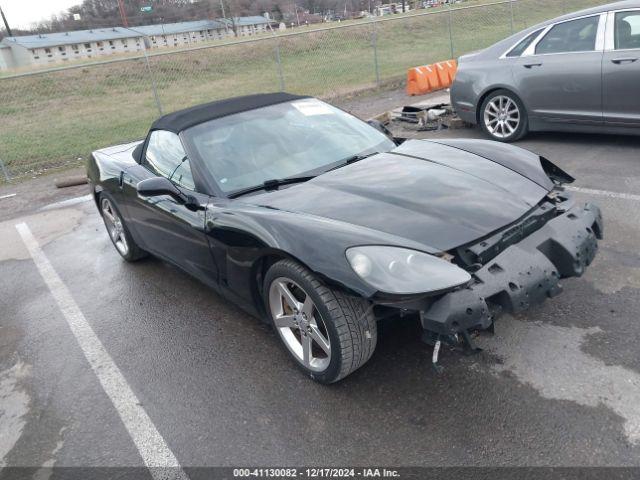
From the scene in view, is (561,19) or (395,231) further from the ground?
(561,19)

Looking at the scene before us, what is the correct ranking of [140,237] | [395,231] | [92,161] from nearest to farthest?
[395,231] < [140,237] < [92,161]

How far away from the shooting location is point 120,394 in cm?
309

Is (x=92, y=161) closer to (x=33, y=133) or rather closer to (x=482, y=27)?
(x=33, y=133)

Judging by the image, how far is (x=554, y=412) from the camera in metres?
2.44

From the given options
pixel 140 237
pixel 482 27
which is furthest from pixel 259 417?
pixel 482 27

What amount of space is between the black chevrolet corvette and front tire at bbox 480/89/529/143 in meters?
3.30

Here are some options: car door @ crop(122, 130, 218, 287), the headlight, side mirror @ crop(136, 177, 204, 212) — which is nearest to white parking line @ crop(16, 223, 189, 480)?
car door @ crop(122, 130, 218, 287)

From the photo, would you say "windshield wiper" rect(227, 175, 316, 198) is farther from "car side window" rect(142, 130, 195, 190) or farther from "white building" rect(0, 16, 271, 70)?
"white building" rect(0, 16, 271, 70)

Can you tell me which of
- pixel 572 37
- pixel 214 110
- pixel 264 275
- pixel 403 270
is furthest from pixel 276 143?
pixel 572 37

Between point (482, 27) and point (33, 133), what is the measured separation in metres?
15.8

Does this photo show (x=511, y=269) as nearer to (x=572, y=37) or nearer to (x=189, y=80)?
(x=572, y=37)

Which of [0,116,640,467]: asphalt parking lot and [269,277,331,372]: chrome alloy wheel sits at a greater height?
[269,277,331,372]: chrome alloy wheel

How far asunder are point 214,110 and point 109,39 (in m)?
72.0

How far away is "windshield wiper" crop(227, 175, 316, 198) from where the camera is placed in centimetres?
326
